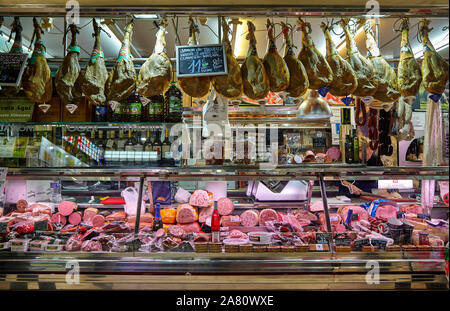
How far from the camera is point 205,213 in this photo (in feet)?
11.5

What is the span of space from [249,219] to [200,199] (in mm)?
653

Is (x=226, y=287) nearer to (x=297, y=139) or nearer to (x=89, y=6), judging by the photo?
(x=89, y=6)

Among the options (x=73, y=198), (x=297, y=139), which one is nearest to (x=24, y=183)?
(x=73, y=198)

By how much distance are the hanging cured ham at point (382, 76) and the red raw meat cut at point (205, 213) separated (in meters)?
2.19

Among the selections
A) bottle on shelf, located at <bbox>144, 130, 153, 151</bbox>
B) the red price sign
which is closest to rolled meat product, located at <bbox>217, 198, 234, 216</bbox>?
bottle on shelf, located at <bbox>144, 130, 153, 151</bbox>

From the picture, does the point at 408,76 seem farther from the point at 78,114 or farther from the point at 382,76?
the point at 78,114

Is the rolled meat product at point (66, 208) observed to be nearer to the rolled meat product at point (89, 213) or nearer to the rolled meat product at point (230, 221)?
the rolled meat product at point (89, 213)

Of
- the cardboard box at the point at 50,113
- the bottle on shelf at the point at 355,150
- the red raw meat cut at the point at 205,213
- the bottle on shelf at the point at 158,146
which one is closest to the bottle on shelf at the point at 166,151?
the bottle on shelf at the point at 158,146

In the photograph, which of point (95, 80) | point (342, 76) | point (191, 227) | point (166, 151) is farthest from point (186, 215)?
point (342, 76)

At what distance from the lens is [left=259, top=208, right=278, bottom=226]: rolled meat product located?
3.43 metres

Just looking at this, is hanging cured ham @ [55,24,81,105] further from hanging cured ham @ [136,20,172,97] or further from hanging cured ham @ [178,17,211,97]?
hanging cured ham @ [178,17,211,97]

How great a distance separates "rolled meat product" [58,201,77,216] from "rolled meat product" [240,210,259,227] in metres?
2.07

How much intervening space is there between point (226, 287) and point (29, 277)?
1.66 meters

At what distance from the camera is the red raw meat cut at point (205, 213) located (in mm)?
3449
